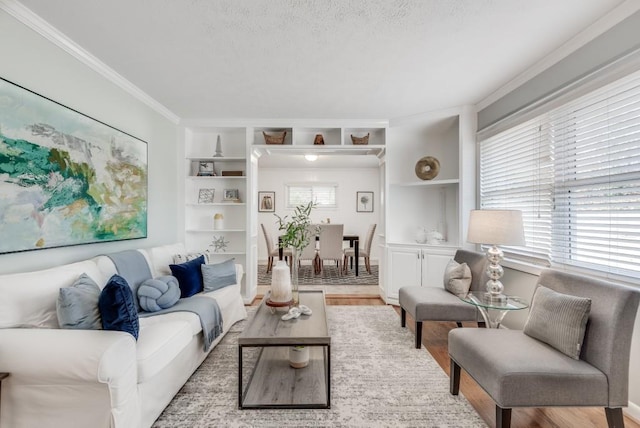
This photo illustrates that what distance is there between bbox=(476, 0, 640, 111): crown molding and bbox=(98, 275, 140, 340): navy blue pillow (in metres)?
3.44

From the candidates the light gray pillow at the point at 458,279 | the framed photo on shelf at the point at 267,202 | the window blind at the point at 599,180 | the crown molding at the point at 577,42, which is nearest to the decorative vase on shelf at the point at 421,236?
the light gray pillow at the point at 458,279

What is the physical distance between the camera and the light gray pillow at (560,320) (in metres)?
1.54

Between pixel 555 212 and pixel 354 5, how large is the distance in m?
2.22

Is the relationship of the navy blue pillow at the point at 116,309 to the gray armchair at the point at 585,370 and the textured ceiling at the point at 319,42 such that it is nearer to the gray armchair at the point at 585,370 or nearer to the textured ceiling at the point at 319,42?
the textured ceiling at the point at 319,42

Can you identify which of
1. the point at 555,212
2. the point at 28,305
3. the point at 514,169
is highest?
the point at 514,169

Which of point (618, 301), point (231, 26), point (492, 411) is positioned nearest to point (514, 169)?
point (618, 301)

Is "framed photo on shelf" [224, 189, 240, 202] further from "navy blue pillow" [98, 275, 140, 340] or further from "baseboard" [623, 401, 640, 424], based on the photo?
"baseboard" [623, 401, 640, 424]

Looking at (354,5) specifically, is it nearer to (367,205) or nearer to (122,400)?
(122,400)

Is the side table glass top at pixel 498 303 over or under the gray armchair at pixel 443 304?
over

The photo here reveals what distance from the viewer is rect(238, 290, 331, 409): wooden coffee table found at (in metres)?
1.81

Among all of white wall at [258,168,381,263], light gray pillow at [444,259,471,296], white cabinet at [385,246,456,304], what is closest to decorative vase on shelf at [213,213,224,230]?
white cabinet at [385,246,456,304]

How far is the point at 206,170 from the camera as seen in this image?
404 centimetres

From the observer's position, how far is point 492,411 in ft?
5.89

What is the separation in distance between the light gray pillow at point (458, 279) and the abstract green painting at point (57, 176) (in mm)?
3200
